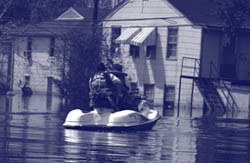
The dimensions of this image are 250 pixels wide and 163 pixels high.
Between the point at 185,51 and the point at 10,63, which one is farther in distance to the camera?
the point at 10,63

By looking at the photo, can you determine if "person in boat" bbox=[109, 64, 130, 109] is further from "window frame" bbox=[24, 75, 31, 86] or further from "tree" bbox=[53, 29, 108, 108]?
"window frame" bbox=[24, 75, 31, 86]

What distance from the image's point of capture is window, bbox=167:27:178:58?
159 ft

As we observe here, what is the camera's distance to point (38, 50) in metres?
61.7

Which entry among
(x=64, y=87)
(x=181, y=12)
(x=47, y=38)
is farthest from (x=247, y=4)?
(x=47, y=38)

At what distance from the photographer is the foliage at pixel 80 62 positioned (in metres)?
41.7

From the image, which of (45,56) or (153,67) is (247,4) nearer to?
(153,67)

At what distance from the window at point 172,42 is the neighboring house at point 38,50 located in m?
11.9

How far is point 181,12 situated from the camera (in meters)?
47.9

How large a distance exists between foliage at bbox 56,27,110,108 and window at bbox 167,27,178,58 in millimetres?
6462

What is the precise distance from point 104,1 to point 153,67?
28.8 m

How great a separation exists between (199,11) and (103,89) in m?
25.3

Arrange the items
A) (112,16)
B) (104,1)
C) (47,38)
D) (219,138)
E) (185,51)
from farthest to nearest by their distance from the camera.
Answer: (104,1) → (47,38) → (112,16) → (185,51) → (219,138)

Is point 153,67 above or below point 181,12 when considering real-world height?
below

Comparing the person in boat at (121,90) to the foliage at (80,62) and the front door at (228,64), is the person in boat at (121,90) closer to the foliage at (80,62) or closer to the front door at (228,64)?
the foliage at (80,62)
